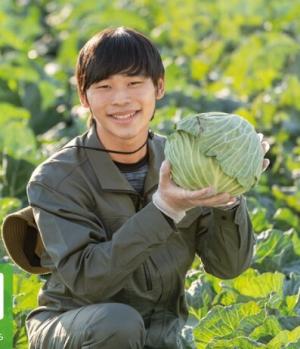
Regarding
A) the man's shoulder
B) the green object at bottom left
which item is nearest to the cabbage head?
the man's shoulder

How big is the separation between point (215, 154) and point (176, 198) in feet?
0.61

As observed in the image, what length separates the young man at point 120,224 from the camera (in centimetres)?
399

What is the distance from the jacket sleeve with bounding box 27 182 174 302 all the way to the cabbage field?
0.54m

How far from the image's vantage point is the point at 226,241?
428 centimetres

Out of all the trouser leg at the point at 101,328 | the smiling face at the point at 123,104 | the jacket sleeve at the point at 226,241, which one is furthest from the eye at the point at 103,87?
the trouser leg at the point at 101,328

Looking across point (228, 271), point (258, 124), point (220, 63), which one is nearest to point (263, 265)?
point (228, 271)

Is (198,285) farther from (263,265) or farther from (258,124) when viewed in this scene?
(258,124)

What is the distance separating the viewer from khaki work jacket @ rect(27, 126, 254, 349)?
13.1 feet

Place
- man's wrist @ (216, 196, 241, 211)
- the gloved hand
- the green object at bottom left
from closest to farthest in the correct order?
the gloved hand, man's wrist @ (216, 196, 241, 211), the green object at bottom left

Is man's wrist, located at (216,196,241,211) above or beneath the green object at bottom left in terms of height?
above

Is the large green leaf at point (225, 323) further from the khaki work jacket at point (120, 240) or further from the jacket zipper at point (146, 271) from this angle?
the jacket zipper at point (146, 271)

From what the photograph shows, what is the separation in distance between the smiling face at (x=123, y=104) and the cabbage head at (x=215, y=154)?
21 cm

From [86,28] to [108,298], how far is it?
6.84 m

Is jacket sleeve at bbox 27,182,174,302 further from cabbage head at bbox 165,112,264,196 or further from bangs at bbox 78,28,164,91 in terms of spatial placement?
bangs at bbox 78,28,164,91
